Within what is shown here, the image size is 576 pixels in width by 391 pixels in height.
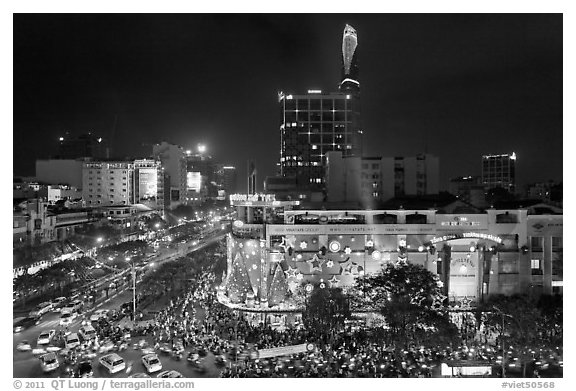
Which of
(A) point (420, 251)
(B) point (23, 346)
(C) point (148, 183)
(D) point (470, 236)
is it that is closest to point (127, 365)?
(B) point (23, 346)

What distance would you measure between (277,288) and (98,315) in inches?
266

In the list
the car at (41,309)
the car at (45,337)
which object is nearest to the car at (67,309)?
the car at (41,309)

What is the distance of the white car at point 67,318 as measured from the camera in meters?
17.2

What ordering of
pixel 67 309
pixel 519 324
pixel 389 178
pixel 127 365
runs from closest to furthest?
1. pixel 127 365
2. pixel 519 324
3. pixel 67 309
4. pixel 389 178

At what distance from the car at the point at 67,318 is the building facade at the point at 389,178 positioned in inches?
663

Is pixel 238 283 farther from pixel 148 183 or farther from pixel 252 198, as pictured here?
pixel 148 183

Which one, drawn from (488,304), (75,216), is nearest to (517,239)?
(488,304)

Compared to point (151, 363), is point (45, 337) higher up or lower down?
higher up

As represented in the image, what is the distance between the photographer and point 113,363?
42.7ft

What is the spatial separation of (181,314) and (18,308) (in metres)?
6.49

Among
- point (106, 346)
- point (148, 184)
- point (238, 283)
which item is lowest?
point (106, 346)

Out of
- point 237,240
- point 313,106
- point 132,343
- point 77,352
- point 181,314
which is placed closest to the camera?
point 77,352

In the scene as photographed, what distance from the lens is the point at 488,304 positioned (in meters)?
16.9

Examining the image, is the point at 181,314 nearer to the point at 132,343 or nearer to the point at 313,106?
the point at 132,343
